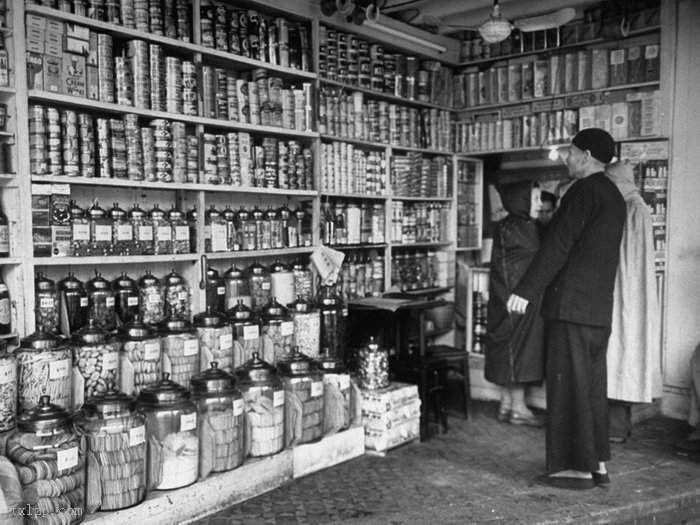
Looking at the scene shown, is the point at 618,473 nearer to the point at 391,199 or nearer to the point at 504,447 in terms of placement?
the point at 504,447

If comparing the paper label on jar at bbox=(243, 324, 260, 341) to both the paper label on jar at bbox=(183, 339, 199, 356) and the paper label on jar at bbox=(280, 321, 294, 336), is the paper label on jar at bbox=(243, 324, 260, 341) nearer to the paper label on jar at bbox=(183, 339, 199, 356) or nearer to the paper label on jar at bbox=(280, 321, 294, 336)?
the paper label on jar at bbox=(280, 321, 294, 336)

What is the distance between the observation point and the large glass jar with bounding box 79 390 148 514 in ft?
9.13

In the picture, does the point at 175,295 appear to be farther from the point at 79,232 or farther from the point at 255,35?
the point at 255,35

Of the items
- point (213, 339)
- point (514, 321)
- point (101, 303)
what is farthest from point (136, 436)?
point (514, 321)

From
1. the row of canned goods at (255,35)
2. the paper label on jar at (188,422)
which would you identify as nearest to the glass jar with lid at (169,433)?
the paper label on jar at (188,422)

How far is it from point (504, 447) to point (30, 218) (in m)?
2.92

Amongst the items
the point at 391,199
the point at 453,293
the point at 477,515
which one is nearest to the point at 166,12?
the point at 391,199

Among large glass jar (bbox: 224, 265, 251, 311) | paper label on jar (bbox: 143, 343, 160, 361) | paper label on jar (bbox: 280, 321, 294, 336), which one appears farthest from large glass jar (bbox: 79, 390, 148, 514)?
large glass jar (bbox: 224, 265, 251, 311)

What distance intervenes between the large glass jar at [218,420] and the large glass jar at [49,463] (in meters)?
0.61

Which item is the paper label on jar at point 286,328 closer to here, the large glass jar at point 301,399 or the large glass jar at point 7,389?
the large glass jar at point 301,399

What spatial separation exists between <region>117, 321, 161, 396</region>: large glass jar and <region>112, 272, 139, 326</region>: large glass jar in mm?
306

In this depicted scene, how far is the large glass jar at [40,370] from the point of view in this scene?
9.86 ft

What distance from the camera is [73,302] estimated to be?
3.49 meters

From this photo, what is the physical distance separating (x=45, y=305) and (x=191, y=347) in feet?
2.34
